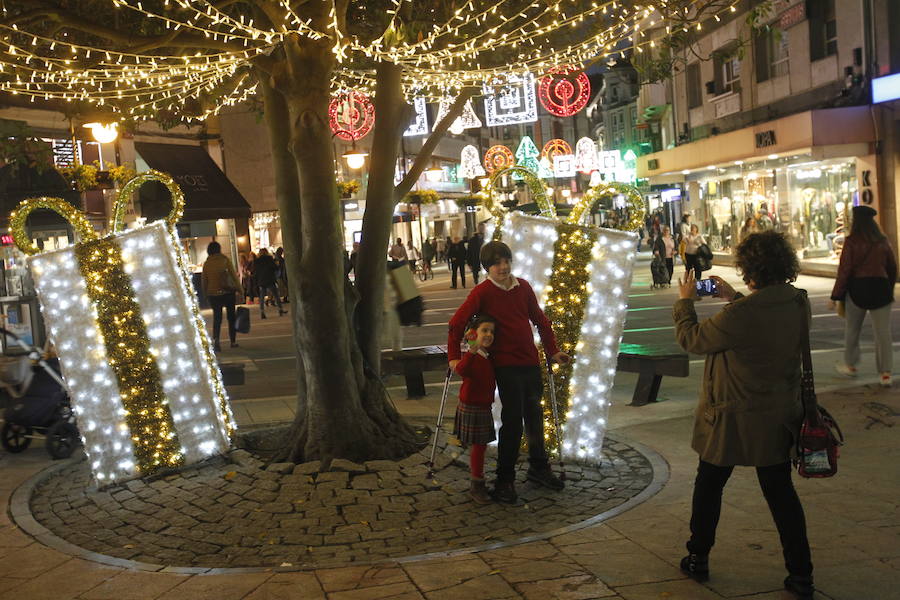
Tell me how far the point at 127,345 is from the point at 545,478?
3433 millimetres

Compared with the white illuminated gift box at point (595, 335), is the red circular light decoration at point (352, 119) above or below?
above

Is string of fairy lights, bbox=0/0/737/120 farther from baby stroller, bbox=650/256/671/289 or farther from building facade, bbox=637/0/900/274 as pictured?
baby stroller, bbox=650/256/671/289

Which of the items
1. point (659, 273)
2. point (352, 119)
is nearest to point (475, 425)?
point (659, 273)

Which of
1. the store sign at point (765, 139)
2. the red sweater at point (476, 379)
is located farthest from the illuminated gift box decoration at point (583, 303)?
the store sign at point (765, 139)

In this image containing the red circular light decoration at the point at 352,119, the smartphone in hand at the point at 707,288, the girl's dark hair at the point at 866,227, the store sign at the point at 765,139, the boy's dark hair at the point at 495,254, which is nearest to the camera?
the smartphone in hand at the point at 707,288

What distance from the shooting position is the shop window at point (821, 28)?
2228 cm

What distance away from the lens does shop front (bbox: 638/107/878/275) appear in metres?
21.0

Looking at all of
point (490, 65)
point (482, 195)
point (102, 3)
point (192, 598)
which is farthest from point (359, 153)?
point (192, 598)

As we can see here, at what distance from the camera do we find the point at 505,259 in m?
6.49

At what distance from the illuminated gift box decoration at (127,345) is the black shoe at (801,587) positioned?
4.77 m

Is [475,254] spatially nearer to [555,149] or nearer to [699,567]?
[555,149]

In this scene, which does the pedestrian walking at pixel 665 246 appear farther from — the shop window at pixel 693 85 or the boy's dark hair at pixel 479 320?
the boy's dark hair at pixel 479 320

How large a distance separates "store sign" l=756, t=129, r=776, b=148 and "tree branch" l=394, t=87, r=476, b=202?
15.6 metres

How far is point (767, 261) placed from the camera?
4605mm
